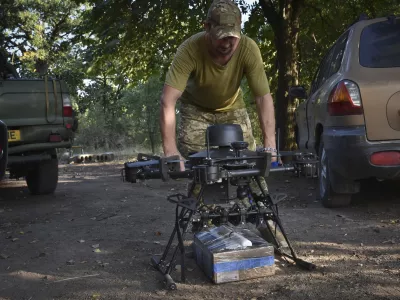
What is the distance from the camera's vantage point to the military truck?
7133 mm

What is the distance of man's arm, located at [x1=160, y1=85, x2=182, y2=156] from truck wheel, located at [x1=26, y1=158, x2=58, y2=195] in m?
4.82

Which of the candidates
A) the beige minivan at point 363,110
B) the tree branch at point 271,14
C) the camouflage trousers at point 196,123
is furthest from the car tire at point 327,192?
the tree branch at point 271,14

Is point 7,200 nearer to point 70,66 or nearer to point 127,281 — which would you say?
point 127,281

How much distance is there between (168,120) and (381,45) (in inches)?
111

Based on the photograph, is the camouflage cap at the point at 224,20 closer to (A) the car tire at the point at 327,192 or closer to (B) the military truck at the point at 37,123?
(A) the car tire at the point at 327,192

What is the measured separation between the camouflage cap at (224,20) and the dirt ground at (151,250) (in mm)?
1623

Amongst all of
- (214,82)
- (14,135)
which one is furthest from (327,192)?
(14,135)

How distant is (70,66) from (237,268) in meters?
28.0

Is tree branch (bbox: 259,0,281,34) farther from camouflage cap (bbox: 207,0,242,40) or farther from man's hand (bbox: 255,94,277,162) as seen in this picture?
camouflage cap (bbox: 207,0,242,40)

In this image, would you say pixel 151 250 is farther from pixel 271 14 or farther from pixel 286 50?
pixel 271 14

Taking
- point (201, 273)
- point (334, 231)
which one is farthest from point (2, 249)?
point (334, 231)

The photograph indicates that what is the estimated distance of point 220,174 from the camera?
2.85 meters

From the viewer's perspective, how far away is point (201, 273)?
349 cm

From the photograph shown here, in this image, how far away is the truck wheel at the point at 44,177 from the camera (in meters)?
7.77
